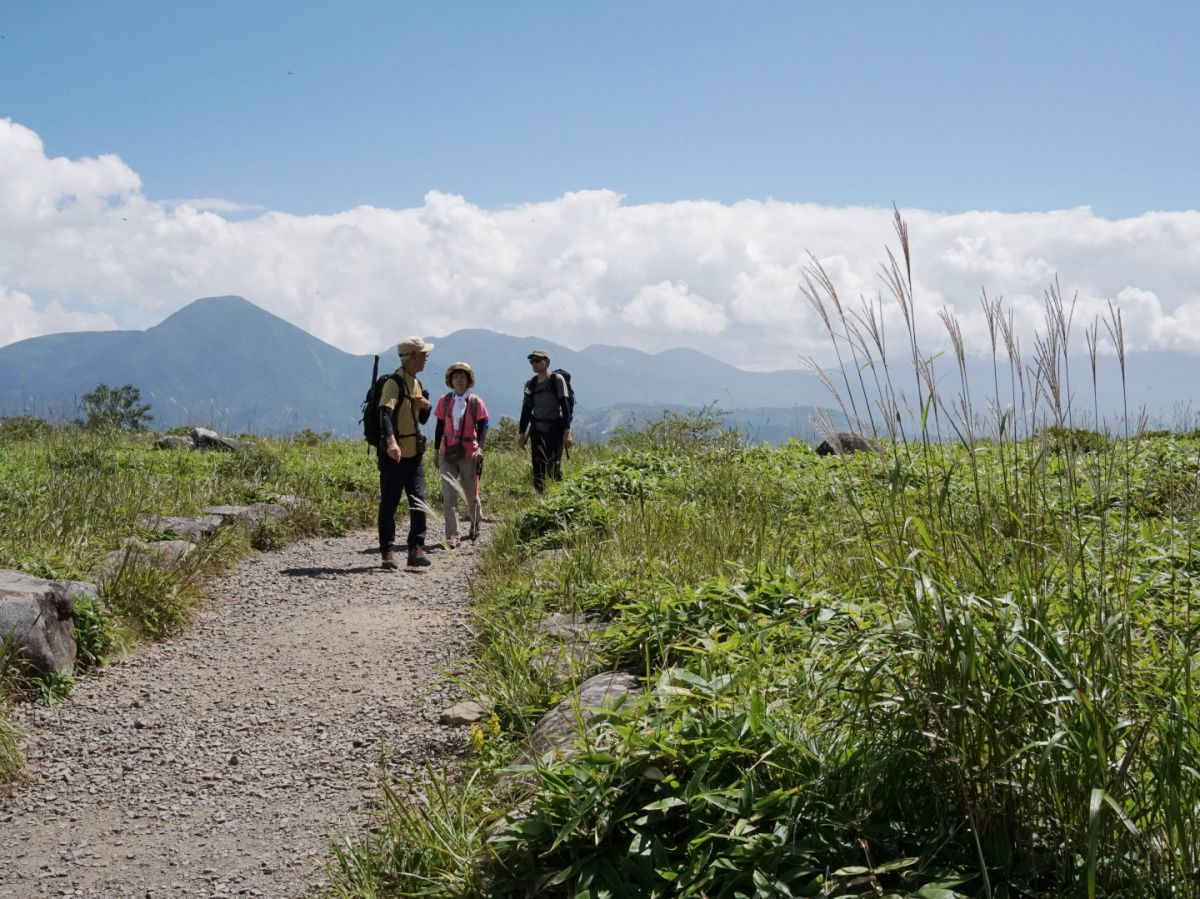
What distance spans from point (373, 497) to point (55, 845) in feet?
30.4

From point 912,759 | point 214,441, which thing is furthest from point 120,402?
point 912,759

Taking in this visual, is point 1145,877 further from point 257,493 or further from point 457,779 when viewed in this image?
point 257,493

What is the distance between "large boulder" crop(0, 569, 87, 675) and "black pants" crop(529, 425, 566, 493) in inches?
290

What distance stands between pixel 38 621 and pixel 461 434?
18.7ft

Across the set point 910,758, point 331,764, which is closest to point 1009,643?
point 910,758

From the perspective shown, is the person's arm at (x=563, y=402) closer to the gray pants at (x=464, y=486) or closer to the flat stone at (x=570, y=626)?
the gray pants at (x=464, y=486)

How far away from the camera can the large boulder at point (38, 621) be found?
17.5 feet

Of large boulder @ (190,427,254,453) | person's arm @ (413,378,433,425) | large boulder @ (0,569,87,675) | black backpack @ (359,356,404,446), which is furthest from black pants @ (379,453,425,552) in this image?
large boulder @ (190,427,254,453)

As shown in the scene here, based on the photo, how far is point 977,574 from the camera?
2844mm

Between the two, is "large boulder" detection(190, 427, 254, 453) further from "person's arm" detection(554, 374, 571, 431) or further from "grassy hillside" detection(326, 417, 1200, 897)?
"grassy hillside" detection(326, 417, 1200, 897)

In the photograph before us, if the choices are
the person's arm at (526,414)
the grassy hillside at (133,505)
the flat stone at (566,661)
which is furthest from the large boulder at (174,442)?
the flat stone at (566,661)

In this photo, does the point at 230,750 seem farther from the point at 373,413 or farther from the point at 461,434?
the point at 461,434

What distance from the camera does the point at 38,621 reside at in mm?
5488

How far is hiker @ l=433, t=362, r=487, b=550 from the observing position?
35.1ft
